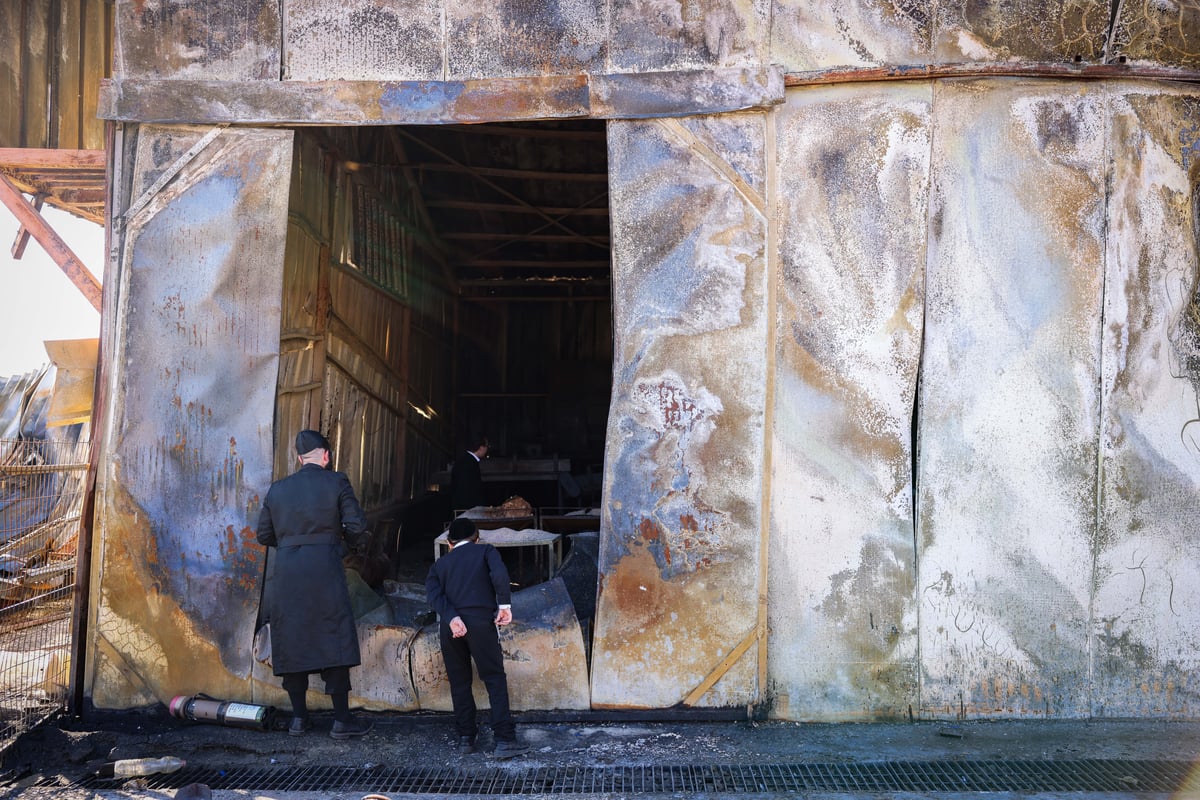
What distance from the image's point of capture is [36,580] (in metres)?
7.37

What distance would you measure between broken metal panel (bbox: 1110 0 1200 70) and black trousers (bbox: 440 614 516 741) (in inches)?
202

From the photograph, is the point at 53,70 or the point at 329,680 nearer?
the point at 329,680

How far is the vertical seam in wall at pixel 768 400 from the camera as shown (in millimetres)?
5301

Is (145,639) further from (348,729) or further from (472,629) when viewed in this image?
(472,629)

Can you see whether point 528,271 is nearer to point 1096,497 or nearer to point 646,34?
point 646,34

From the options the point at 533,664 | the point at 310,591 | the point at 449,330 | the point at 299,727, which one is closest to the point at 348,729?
the point at 299,727

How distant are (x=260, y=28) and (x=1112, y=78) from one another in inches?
209

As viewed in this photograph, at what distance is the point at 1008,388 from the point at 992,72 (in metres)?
1.92

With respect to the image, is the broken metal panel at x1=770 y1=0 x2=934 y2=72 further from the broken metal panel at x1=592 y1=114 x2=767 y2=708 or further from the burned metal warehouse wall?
the broken metal panel at x1=592 y1=114 x2=767 y2=708

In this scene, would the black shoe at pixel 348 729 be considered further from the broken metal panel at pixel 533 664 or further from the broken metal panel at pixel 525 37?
the broken metal panel at pixel 525 37

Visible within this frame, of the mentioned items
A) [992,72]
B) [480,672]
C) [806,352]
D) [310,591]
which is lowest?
[480,672]

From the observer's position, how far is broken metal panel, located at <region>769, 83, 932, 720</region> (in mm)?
5297

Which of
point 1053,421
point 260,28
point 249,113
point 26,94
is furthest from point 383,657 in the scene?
point 26,94

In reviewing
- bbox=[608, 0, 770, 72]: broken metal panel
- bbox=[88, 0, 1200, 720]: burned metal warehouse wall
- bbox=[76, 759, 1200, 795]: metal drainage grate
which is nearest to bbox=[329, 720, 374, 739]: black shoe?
bbox=[88, 0, 1200, 720]: burned metal warehouse wall
